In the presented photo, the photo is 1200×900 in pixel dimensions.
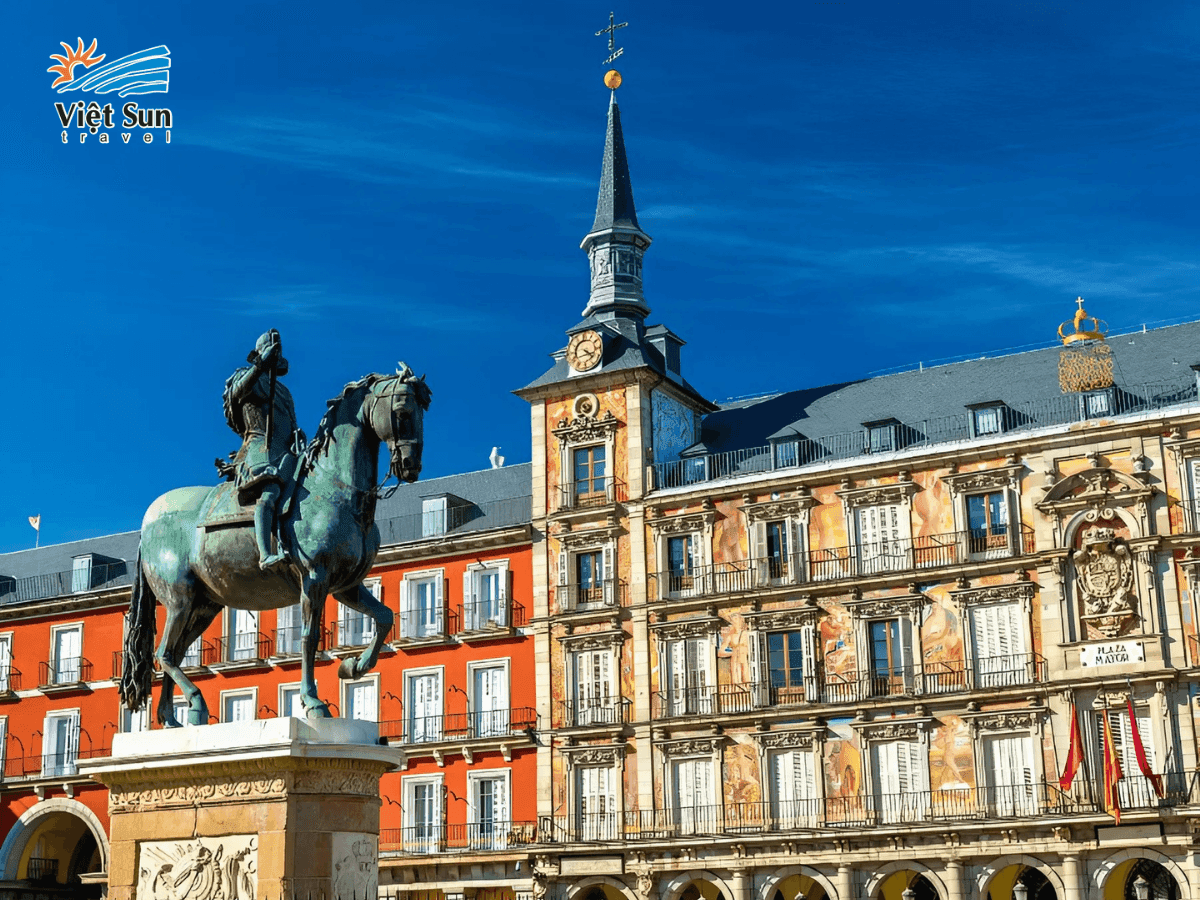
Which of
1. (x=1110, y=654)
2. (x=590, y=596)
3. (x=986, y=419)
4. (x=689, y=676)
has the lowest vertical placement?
(x=1110, y=654)

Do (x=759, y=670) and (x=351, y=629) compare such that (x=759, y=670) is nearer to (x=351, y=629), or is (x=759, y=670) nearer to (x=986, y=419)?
(x=986, y=419)

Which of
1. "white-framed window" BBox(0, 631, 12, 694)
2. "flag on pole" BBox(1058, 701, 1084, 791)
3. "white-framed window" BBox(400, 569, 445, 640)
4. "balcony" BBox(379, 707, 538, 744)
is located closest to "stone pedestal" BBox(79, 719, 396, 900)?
"flag on pole" BBox(1058, 701, 1084, 791)

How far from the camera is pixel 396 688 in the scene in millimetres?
52156

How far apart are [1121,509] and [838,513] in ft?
26.8

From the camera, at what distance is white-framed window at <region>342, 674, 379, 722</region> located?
52.4 meters

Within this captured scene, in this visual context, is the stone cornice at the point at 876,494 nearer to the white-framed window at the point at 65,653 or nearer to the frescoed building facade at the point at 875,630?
the frescoed building facade at the point at 875,630

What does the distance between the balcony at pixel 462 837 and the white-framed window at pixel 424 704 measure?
292cm

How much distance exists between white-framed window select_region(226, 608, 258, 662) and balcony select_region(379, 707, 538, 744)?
613 cm

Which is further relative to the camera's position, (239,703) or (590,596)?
(239,703)

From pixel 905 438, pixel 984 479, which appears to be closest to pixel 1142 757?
pixel 984 479

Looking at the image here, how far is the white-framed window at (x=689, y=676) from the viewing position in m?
47.3

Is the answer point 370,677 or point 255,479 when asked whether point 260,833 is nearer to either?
point 255,479

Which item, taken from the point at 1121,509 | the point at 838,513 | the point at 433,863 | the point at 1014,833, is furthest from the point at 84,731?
the point at 1121,509

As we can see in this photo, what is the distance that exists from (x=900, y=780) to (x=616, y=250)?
21573mm
